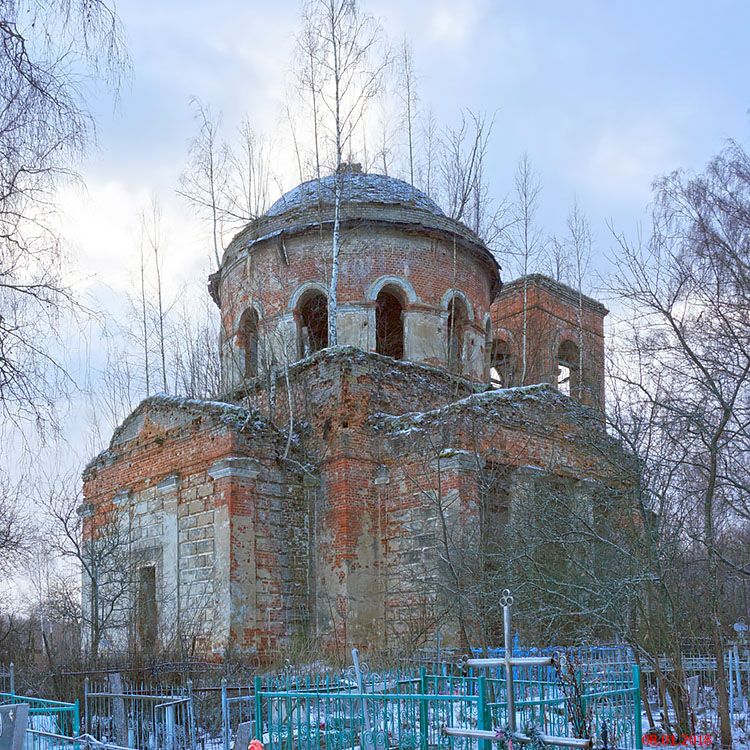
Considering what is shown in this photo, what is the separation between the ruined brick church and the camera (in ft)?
48.1

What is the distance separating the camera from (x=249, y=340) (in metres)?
20.5

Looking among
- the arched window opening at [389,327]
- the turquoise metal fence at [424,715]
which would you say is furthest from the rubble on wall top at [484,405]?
the turquoise metal fence at [424,715]

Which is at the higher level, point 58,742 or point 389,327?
point 389,327

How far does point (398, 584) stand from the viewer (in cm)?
1499

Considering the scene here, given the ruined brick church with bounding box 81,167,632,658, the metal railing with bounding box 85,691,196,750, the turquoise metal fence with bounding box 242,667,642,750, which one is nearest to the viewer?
the turquoise metal fence with bounding box 242,667,642,750

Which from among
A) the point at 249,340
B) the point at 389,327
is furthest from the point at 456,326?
the point at 249,340

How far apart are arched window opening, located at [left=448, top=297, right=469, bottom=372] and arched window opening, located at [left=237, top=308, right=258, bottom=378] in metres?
4.20

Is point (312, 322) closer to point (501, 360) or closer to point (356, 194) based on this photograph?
point (356, 194)

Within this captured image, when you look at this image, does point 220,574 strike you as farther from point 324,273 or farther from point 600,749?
point 600,749

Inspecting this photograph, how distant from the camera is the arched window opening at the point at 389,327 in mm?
20469

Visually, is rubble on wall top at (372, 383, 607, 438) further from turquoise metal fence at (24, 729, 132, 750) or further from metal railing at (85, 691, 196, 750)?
turquoise metal fence at (24, 729, 132, 750)

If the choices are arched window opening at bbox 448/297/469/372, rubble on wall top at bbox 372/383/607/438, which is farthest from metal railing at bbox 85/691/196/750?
arched window opening at bbox 448/297/469/372

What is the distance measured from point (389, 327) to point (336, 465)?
6.12 m

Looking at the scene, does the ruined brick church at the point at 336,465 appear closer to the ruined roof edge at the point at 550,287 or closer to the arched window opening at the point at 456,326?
the arched window opening at the point at 456,326
